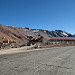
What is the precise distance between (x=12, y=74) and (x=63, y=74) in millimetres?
3247

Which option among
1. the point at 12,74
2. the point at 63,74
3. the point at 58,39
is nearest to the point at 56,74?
the point at 63,74

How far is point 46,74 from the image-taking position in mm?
6082

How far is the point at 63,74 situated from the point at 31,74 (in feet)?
6.73

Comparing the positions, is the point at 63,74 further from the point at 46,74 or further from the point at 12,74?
the point at 12,74

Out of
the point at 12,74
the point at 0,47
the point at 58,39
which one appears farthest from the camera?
the point at 58,39

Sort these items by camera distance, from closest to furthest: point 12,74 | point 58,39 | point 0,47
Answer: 1. point 12,74
2. point 0,47
3. point 58,39

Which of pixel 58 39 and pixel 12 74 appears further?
pixel 58 39

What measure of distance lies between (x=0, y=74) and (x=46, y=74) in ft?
9.53

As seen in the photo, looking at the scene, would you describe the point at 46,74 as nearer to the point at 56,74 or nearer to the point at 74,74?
the point at 56,74

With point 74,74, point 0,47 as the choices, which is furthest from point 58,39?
point 74,74

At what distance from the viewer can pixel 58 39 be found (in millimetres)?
76062

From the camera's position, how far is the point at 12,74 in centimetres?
603

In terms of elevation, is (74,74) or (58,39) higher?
(58,39)

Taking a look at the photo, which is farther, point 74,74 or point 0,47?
point 0,47
